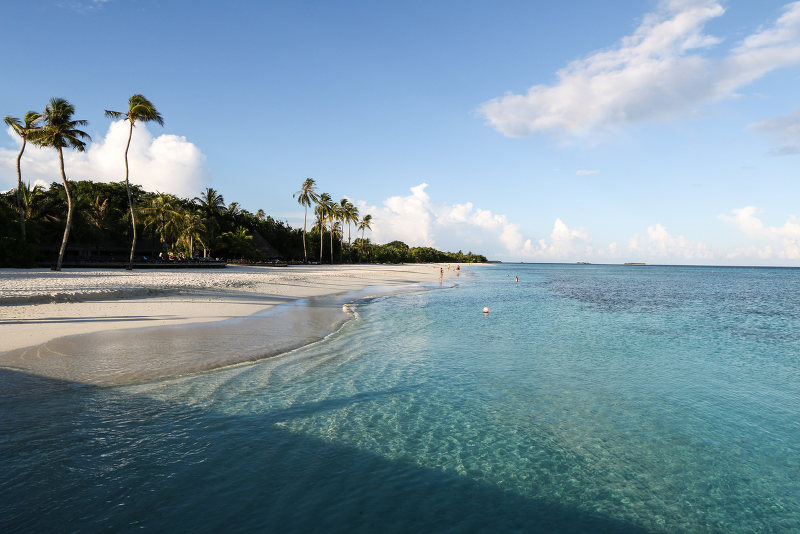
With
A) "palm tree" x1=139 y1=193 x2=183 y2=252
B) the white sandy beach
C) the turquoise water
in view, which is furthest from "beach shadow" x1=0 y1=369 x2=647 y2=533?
"palm tree" x1=139 y1=193 x2=183 y2=252

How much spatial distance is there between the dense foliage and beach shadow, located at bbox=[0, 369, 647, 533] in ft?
148

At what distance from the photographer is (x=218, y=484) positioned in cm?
491

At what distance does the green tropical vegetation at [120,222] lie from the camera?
37.9m

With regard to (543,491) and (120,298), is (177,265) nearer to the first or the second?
(120,298)

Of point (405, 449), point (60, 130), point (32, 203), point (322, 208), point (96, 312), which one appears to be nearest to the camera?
point (405, 449)

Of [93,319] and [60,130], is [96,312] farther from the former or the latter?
[60,130]

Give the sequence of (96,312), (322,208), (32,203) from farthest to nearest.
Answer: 1. (322,208)
2. (32,203)
3. (96,312)

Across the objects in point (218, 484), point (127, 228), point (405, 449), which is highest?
point (127, 228)

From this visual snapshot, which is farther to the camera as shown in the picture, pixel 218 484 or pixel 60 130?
pixel 60 130

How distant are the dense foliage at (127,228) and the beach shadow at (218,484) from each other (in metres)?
45.2

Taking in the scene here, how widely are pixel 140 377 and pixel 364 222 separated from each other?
401 ft

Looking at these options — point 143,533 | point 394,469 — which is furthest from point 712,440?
point 143,533

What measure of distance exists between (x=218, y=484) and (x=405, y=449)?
8.90 ft

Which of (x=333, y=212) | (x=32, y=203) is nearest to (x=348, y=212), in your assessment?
(x=333, y=212)
